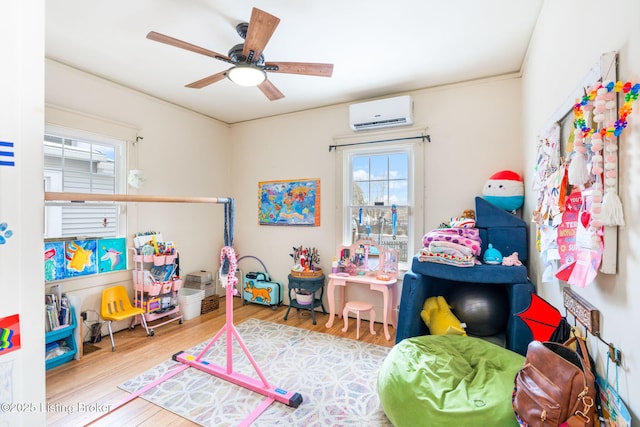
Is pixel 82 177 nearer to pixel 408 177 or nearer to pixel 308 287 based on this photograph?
pixel 308 287

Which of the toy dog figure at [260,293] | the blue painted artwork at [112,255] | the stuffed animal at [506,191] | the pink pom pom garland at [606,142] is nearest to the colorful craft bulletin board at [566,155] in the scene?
Answer: the pink pom pom garland at [606,142]

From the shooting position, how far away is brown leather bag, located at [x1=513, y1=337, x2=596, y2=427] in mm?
985

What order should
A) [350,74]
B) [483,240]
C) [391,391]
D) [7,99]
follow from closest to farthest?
[7,99], [391,391], [483,240], [350,74]

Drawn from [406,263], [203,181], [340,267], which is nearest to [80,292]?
[203,181]

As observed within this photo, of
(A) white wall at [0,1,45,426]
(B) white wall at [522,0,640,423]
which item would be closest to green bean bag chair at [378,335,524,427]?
(B) white wall at [522,0,640,423]

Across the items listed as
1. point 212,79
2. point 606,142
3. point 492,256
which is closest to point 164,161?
point 212,79

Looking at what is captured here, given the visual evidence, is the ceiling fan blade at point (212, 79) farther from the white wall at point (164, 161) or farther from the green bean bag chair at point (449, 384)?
the green bean bag chair at point (449, 384)

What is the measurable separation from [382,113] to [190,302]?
3.11 meters

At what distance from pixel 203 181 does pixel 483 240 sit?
3497 mm

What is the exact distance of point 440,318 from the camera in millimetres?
2371

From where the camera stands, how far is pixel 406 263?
3.41 metres

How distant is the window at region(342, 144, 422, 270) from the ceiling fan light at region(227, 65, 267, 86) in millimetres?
1653

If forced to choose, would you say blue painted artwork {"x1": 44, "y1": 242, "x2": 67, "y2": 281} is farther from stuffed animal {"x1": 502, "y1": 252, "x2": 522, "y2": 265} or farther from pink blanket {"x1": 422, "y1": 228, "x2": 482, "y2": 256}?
stuffed animal {"x1": 502, "y1": 252, "x2": 522, "y2": 265}

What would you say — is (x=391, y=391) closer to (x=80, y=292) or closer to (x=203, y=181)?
(x=80, y=292)
